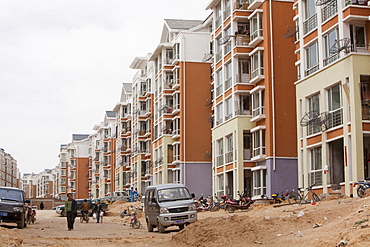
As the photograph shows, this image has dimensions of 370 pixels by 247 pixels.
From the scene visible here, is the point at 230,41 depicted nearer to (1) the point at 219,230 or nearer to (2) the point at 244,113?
(2) the point at 244,113

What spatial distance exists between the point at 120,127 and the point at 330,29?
6873 centimetres

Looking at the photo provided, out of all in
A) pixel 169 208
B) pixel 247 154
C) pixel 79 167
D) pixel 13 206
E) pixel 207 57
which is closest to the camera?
pixel 169 208

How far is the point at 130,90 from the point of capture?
99312 mm

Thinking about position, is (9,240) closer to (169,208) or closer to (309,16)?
(169,208)

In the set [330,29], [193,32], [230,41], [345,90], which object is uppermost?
[193,32]

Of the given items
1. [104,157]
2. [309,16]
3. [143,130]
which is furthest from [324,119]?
[104,157]

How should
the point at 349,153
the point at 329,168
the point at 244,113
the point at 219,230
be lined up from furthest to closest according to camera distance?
the point at 244,113, the point at 329,168, the point at 349,153, the point at 219,230

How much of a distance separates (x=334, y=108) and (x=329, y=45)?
11.4ft

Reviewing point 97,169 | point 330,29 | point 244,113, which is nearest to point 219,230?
point 330,29

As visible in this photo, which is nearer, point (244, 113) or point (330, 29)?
point (330, 29)

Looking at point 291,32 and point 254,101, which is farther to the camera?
point 254,101

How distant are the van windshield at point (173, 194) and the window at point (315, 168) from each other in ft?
33.3

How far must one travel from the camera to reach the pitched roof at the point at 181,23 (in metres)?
68.6

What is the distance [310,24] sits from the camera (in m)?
35.6
